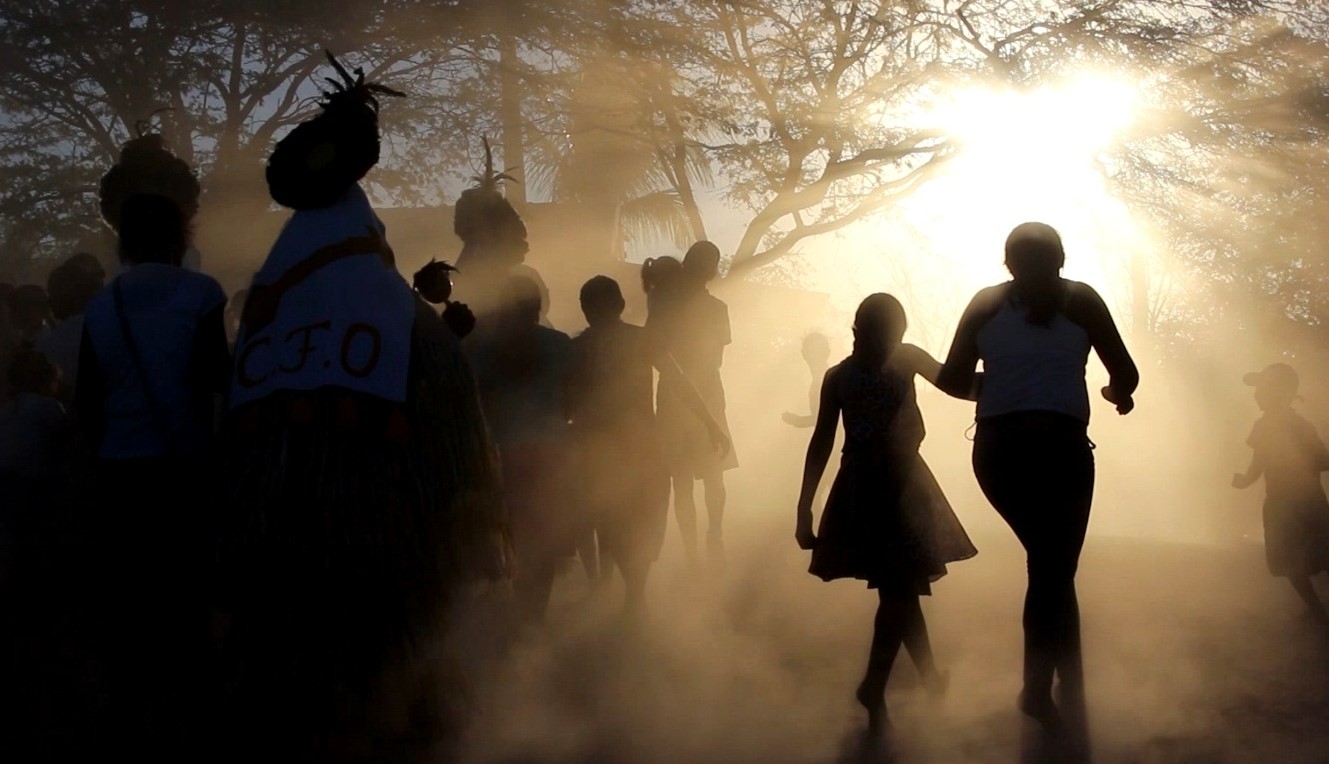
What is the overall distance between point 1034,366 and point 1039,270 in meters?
0.35

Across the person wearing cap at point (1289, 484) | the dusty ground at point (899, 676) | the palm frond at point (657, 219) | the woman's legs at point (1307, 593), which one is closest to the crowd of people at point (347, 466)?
the dusty ground at point (899, 676)

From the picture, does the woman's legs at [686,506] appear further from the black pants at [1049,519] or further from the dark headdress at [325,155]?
the dark headdress at [325,155]

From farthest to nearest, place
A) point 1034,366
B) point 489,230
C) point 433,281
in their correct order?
point 489,230 < point 1034,366 < point 433,281

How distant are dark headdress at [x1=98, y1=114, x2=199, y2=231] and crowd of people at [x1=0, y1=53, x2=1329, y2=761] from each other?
12 millimetres

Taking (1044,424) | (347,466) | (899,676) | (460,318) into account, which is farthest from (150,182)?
(899,676)

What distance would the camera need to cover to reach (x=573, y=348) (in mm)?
7363

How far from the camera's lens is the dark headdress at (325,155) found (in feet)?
13.6

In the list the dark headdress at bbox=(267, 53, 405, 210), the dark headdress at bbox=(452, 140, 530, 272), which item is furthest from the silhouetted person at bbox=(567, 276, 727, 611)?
the dark headdress at bbox=(267, 53, 405, 210)

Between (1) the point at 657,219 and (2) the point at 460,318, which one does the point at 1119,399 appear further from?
(1) the point at 657,219

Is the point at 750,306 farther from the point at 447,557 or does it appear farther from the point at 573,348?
the point at 447,557

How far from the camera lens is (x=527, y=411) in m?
7.04

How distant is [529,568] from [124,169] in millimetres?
2745

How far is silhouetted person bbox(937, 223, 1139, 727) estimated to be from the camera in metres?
5.42

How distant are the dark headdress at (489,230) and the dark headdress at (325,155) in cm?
284
